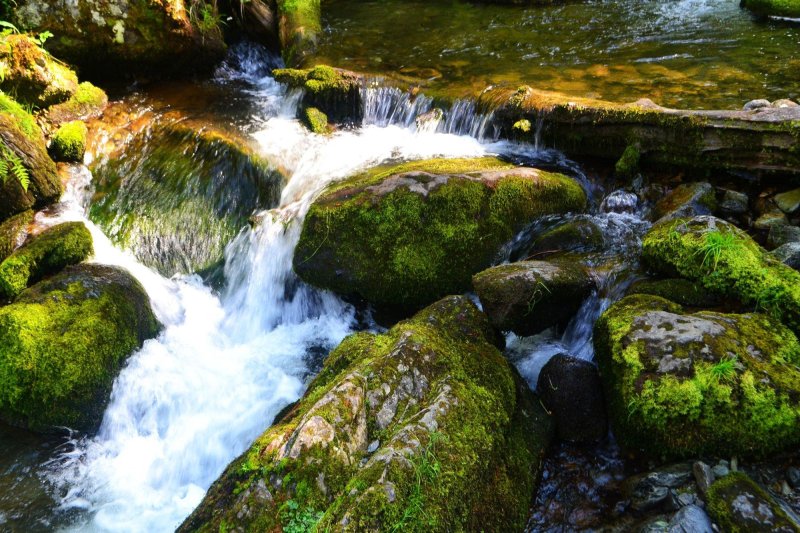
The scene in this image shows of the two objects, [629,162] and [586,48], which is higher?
[586,48]

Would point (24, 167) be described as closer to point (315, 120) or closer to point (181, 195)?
point (181, 195)

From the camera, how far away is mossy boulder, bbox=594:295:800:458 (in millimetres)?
3383

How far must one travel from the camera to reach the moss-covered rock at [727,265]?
4.01m

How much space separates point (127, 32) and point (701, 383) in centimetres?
1024

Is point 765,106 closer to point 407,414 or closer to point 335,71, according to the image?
point 407,414

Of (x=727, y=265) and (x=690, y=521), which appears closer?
(x=690, y=521)

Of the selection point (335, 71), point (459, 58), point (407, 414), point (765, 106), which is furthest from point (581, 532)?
point (459, 58)

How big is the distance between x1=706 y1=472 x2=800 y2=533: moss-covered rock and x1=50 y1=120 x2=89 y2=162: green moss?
28.3ft

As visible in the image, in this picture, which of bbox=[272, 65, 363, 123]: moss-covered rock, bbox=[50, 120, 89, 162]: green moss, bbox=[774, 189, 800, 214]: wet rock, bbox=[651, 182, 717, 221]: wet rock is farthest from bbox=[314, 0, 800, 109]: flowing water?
bbox=[50, 120, 89, 162]: green moss

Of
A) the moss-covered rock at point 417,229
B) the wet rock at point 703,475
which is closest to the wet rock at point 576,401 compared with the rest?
the wet rock at point 703,475

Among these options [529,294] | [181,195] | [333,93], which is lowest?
[529,294]

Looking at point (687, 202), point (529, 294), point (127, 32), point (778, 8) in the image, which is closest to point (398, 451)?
point (529, 294)

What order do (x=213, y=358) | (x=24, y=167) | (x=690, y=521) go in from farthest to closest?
(x=24, y=167), (x=213, y=358), (x=690, y=521)

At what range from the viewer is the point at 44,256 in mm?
6027
